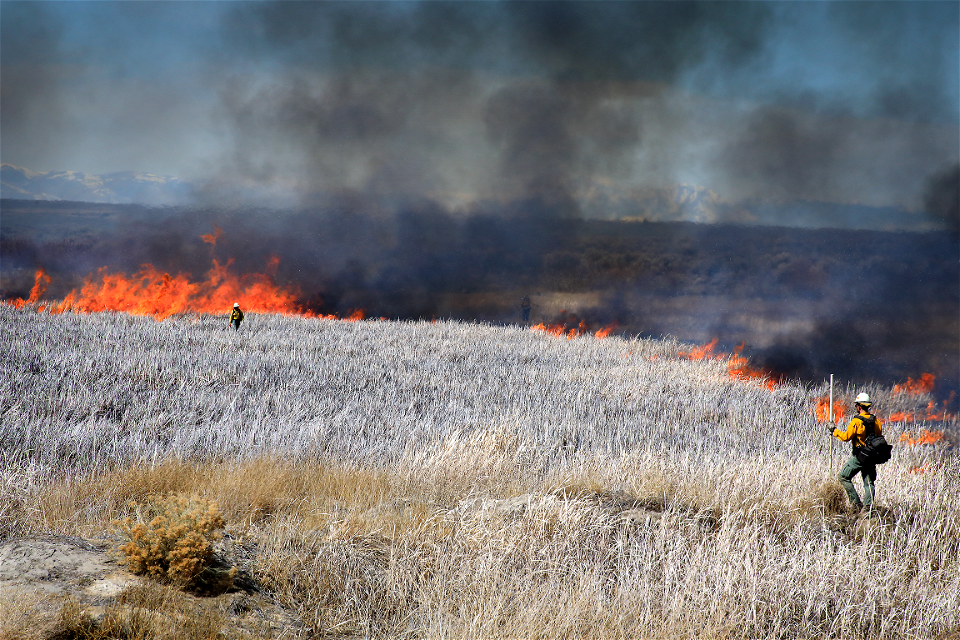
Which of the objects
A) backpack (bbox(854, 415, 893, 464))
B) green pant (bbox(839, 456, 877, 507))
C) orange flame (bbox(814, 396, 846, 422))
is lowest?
green pant (bbox(839, 456, 877, 507))

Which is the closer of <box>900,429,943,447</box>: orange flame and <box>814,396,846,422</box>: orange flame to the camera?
<box>900,429,943,447</box>: orange flame

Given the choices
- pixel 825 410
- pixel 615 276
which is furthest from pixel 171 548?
pixel 615 276

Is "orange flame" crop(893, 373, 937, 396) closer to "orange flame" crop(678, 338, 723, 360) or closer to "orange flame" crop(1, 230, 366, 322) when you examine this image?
"orange flame" crop(678, 338, 723, 360)

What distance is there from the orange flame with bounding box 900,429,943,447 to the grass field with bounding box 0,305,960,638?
17 cm

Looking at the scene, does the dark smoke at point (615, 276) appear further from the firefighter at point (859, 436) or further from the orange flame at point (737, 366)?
the firefighter at point (859, 436)

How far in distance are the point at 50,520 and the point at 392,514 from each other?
7.67 ft

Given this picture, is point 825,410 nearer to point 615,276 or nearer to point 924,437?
point 924,437

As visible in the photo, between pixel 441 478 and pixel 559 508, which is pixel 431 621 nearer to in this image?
pixel 559 508

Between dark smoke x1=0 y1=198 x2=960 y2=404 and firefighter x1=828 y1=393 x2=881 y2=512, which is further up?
dark smoke x1=0 y1=198 x2=960 y2=404

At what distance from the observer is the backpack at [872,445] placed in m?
4.71

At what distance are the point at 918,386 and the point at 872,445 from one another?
13.9 meters

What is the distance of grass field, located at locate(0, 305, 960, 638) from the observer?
396cm

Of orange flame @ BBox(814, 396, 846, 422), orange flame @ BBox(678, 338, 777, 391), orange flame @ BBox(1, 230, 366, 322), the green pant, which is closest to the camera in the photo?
the green pant

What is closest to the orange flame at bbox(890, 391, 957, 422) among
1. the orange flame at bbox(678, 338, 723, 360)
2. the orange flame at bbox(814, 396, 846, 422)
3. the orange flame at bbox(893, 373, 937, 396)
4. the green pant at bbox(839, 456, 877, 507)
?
the orange flame at bbox(893, 373, 937, 396)
